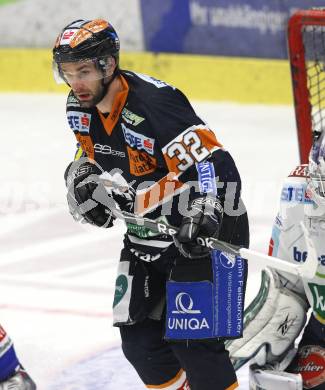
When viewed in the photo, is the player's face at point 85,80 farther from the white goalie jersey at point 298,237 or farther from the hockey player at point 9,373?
the hockey player at point 9,373

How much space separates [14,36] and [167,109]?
17.8 ft

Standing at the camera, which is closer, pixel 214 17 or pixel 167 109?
pixel 167 109

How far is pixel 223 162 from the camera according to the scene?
3139mm

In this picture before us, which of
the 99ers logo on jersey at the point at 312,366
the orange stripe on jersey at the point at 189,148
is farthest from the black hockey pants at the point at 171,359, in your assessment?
the orange stripe on jersey at the point at 189,148

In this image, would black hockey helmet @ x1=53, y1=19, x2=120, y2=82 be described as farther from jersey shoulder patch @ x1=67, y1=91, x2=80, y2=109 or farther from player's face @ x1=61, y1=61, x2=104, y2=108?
jersey shoulder patch @ x1=67, y1=91, x2=80, y2=109

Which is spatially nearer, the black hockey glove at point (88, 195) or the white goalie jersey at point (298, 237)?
the white goalie jersey at point (298, 237)

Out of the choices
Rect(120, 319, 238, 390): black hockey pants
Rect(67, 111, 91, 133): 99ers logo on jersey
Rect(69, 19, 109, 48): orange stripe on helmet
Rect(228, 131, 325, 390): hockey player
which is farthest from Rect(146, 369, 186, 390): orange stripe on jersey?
Rect(69, 19, 109, 48): orange stripe on helmet

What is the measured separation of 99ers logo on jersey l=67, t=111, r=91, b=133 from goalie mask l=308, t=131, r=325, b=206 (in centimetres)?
67

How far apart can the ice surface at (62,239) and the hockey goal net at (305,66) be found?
889 mm

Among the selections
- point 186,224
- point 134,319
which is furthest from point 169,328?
point 186,224

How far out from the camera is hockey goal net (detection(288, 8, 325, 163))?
4113 millimetres

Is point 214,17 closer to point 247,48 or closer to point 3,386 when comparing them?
point 247,48

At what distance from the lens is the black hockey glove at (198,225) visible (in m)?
2.98

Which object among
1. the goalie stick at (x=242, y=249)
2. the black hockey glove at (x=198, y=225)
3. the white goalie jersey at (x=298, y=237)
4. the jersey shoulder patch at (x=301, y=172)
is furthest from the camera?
the jersey shoulder patch at (x=301, y=172)
